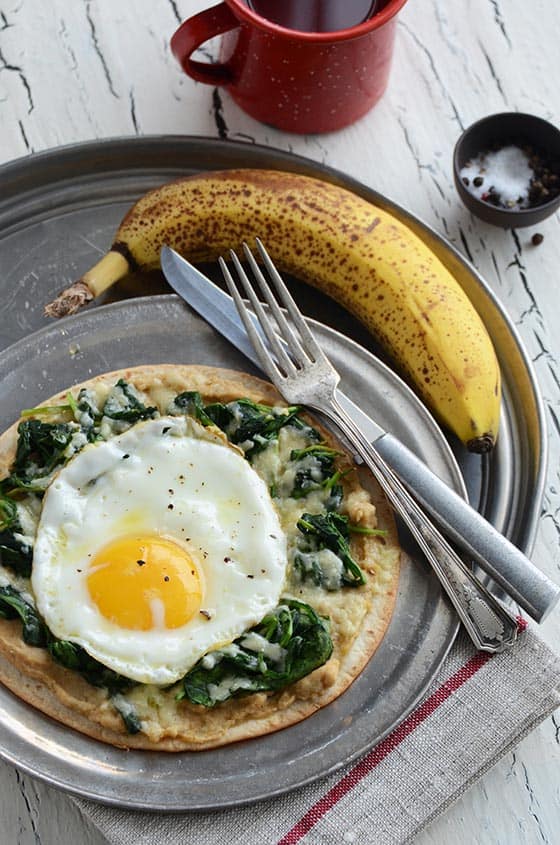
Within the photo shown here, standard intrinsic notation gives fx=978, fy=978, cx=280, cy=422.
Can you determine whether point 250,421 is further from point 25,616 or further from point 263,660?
point 25,616

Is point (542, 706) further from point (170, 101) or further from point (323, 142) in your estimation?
point (170, 101)

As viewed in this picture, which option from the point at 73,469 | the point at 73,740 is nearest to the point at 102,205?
the point at 73,469

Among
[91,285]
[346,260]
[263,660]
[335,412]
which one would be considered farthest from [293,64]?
[263,660]

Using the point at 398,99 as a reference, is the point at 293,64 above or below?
above

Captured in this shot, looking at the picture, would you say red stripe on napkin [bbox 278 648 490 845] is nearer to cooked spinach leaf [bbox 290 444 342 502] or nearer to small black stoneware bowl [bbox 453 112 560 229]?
cooked spinach leaf [bbox 290 444 342 502]

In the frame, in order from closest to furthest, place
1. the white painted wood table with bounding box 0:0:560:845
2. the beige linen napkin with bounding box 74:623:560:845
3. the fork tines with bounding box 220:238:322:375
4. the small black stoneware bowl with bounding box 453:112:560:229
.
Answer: the beige linen napkin with bounding box 74:623:560:845 < the fork tines with bounding box 220:238:322:375 < the small black stoneware bowl with bounding box 453:112:560:229 < the white painted wood table with bounding box 0:0:560:845

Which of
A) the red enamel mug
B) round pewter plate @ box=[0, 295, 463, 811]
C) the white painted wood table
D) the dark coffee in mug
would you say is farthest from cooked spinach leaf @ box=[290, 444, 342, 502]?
the dark coffee in mug
